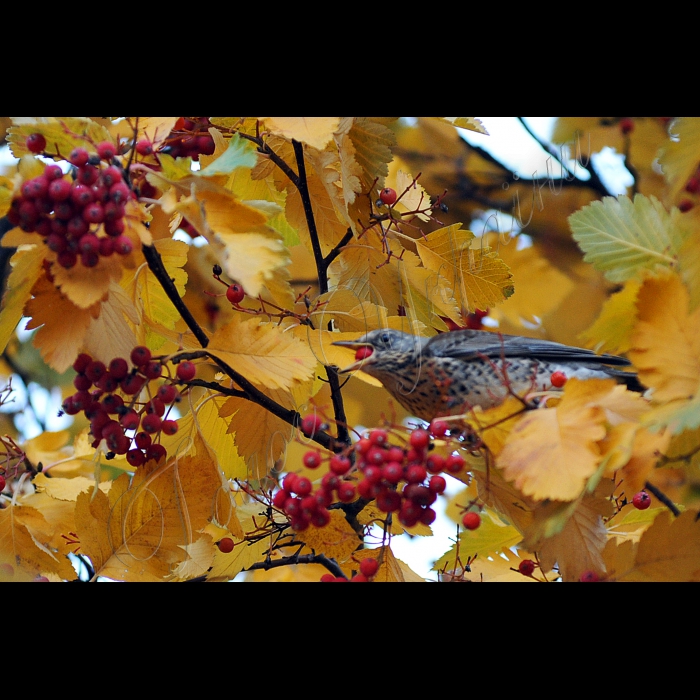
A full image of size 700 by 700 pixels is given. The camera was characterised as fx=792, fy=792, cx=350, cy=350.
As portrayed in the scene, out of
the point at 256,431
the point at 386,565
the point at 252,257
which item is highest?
the point at 252,257

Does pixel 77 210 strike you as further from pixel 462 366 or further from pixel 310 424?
pixel 462 366

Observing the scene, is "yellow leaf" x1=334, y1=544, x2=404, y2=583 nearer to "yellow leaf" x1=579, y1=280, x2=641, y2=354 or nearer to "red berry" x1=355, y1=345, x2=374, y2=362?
"red berry" x1=355, y1=345, x2=374, y2=362

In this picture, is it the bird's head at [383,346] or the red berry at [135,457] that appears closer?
the red berry at [135,457]

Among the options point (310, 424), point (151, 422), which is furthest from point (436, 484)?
point (151, 422)

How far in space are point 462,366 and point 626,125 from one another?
158cm

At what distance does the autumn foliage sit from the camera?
3.92 feet

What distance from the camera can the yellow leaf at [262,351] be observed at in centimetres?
137

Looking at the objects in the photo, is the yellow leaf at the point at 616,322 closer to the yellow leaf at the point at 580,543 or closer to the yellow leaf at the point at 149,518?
the yellow leaf at the point at 580,543

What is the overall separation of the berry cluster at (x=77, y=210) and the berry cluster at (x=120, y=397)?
0.19 meters

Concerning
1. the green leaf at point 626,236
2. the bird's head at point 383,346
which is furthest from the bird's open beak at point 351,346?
the green leaf at point 626,236

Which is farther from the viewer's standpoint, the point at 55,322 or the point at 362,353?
the point at 362,353

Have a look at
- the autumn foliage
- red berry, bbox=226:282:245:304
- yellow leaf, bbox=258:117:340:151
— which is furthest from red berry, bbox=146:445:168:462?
yellow leaf, bbox=258:117:340:151

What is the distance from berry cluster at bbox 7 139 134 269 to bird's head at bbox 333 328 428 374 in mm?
540

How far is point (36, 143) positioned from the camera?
1329mm
